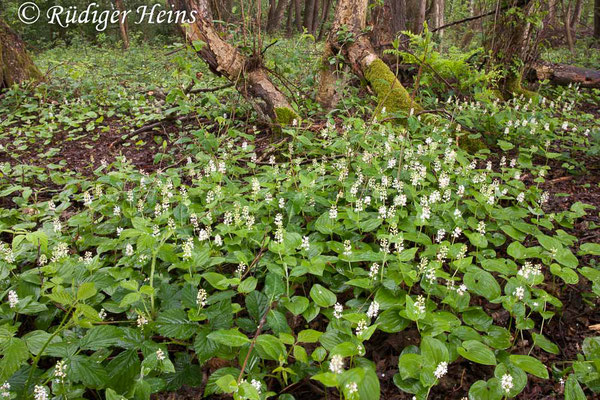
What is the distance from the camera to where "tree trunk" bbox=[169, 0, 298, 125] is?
6082 millimetres

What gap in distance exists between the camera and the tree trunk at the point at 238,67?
608cm

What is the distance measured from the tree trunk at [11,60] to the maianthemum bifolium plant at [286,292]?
698 cm

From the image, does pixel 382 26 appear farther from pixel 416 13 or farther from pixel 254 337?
pixel 254 337

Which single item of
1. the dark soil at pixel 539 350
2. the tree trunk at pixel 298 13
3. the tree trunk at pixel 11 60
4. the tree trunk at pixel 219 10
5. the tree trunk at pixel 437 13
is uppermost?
the tree trunk at pixel 298 13

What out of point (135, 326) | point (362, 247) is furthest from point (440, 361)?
point (135, 326)

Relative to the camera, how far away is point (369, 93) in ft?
22.8

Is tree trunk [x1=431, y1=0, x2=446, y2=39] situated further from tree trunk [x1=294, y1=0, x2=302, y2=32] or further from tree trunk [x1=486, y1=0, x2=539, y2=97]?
tree trunk [x1=486, y1=0, x2=539, y2=97]

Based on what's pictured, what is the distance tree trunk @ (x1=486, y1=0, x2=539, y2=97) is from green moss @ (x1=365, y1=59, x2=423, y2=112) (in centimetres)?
218

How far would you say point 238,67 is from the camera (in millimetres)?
6352

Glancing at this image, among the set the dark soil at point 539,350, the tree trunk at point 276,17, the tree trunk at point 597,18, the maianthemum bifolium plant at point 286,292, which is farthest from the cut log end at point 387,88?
the tree trunk at point 276,17

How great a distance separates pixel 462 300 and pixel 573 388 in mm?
707

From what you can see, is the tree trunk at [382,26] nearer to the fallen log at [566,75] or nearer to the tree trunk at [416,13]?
the fallen log at [566,75]

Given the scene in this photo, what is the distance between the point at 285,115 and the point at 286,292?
4.06 metres

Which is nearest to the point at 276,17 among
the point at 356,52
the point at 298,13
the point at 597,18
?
the point at 298,13
